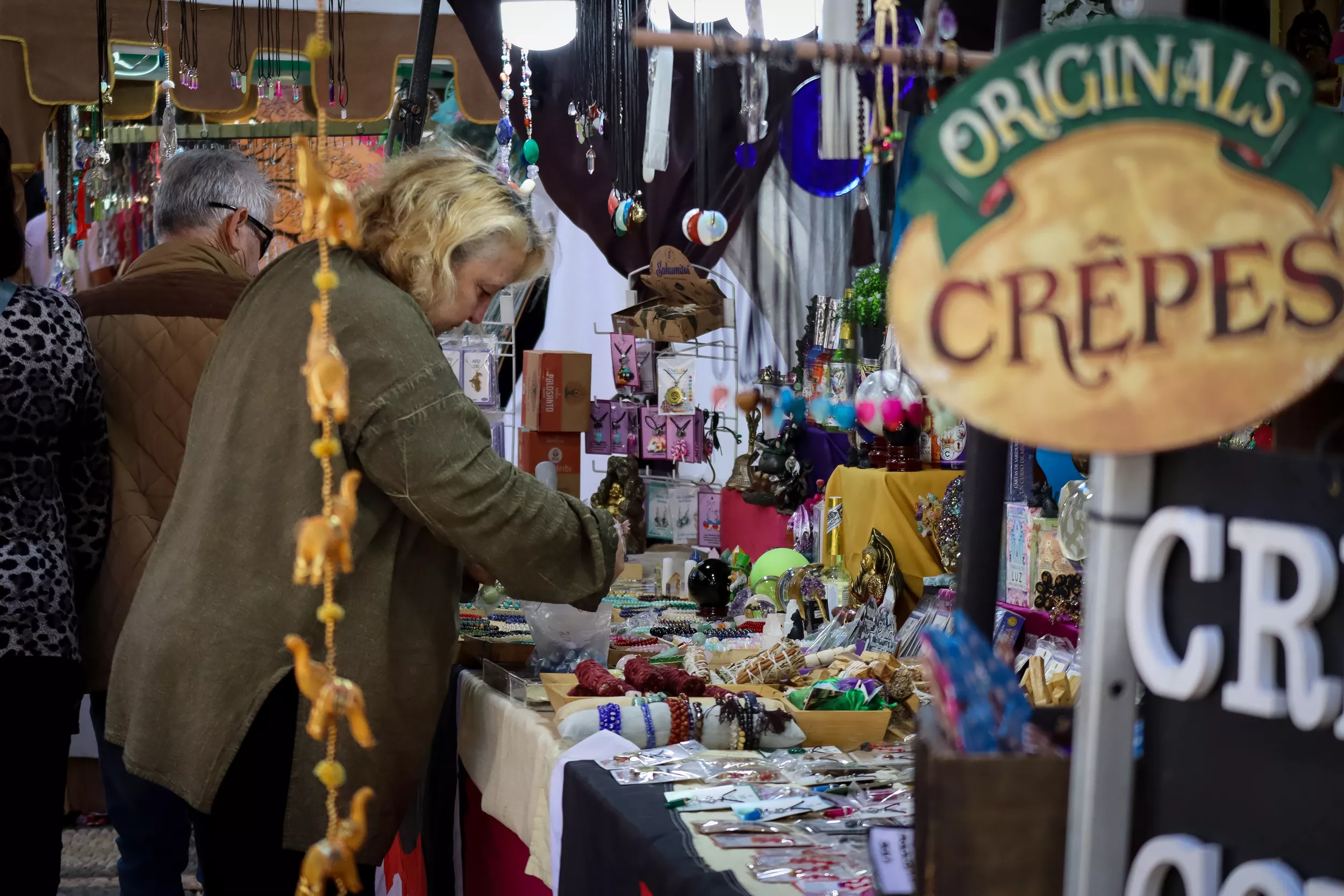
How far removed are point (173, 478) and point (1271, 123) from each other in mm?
1969

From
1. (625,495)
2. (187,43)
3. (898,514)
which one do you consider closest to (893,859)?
(898,514)

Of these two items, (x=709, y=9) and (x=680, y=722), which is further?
(x=709, y=9)

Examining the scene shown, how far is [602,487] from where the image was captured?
3861 millimetres

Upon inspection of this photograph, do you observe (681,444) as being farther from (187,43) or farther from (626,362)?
(187,43)

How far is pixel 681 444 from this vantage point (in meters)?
3.71

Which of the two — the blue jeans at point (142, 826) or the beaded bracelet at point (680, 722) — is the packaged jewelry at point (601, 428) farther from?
the beaded bracelet at point (680, 722)

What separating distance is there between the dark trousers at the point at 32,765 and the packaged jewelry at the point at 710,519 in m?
2.05

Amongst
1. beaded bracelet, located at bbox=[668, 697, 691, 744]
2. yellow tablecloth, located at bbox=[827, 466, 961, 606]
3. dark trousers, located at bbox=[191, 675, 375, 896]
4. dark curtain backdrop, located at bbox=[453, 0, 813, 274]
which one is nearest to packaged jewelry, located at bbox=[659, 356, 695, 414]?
dark curtain backdrop, located at bbox=[453, 0, 813, 274]

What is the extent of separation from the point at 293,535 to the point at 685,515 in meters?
2.41

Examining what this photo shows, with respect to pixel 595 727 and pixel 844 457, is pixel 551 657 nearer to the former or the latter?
pixel 595 727

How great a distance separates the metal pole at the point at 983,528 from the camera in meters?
0.93

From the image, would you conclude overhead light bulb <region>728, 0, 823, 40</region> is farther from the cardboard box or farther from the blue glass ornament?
the cardboard box

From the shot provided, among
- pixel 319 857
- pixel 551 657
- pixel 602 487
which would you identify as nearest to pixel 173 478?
pixel 551 657

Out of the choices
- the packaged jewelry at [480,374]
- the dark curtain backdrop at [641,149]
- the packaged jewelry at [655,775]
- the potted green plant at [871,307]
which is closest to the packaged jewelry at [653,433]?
the packaged jewelry at [480,374]
